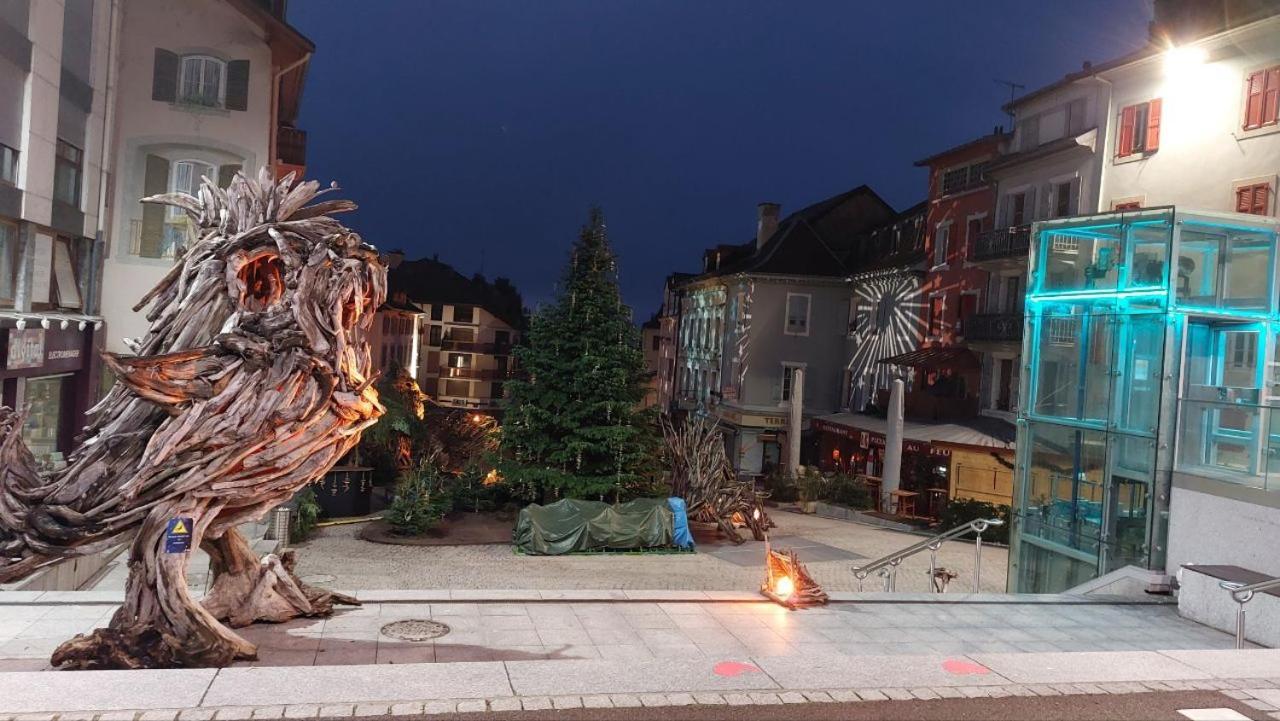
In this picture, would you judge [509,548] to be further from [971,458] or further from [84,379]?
[971,458]

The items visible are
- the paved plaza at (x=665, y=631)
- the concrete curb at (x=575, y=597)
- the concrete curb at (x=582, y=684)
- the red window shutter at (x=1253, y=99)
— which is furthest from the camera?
the red window shutter at (x=1253, y=99)

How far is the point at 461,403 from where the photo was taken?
8381cm

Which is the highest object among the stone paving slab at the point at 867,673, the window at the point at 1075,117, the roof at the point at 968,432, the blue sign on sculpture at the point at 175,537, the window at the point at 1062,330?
the window at the point at 1075,117

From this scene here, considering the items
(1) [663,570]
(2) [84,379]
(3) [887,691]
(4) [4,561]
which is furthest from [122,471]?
(2) [84,379]

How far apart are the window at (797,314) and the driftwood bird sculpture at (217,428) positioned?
129 feet

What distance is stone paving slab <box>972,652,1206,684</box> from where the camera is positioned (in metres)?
9.51

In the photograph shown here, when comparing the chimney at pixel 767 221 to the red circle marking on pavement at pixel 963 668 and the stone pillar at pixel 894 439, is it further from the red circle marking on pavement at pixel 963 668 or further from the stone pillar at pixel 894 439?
the red circle marking on pavement at pixel 963 668

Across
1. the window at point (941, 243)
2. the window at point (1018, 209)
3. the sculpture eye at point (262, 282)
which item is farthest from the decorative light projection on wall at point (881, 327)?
the sculpture eye at point (262, 282)

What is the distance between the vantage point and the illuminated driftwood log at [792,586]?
13.8m

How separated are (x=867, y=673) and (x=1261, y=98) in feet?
74.4

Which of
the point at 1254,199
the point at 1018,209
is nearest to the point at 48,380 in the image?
the point at 1254,199

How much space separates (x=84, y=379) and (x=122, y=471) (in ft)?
58.2

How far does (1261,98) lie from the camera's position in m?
25.1

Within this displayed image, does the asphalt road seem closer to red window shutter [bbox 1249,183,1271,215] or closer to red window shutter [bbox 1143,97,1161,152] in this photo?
red window shutter [bbox 1249,183,1271,215]
